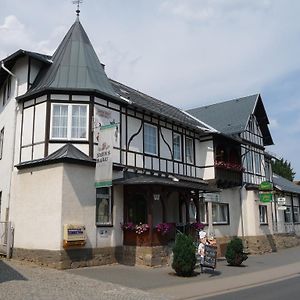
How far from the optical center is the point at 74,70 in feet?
65.0

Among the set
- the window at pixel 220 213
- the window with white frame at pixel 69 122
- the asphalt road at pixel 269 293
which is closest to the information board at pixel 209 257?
the asphalt road at pixel 269 293

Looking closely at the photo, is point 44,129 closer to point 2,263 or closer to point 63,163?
point 63,163

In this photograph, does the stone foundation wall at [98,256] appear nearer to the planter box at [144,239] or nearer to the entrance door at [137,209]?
the planter box at [144,239]

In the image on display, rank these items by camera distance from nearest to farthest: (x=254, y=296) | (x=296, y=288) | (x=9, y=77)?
(x=254, y=296) → (x=296, y=288) → (x=9, y=77)

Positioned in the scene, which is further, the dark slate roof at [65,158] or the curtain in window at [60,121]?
the curtain in window at [60,121]

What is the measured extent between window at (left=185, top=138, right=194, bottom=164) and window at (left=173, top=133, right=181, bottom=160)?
896 millimetres

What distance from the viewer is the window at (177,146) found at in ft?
79.4

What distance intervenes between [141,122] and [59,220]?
7205 mm

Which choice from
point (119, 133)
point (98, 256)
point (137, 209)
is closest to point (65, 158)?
point (119, 133)

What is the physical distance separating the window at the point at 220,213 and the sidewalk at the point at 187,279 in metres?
7.56

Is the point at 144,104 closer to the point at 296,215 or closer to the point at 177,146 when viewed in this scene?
the point at 177,146

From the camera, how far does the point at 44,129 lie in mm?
18422

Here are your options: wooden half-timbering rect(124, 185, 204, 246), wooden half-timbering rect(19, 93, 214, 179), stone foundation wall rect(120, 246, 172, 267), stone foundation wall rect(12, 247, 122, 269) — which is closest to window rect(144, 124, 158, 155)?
wooden half-timbering rect(19, 93, 214, 179)

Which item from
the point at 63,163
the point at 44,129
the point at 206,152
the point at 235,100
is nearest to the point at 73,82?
the point at 44,129
